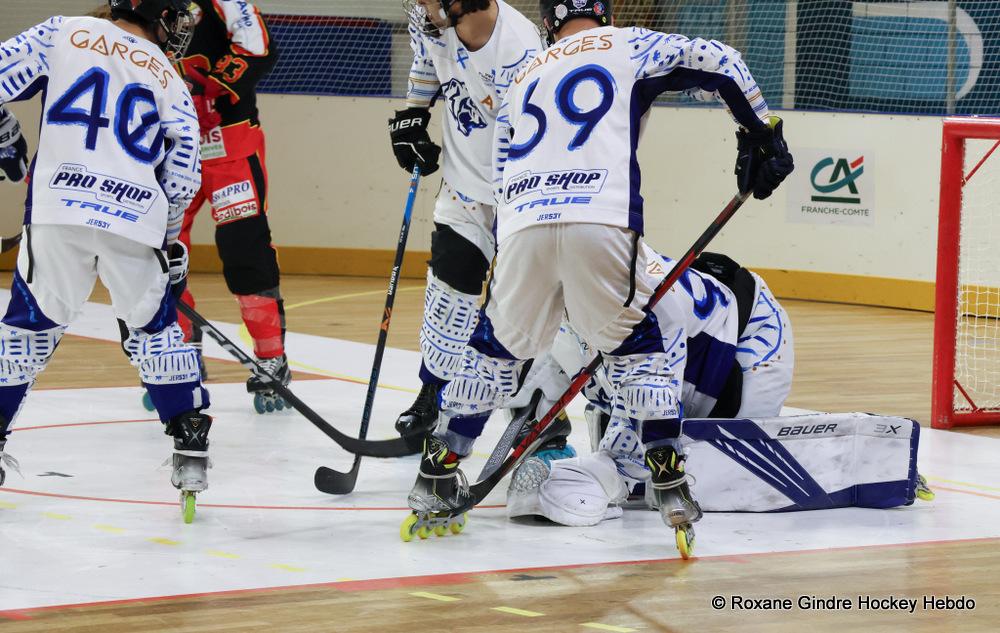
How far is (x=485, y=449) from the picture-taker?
451 cm

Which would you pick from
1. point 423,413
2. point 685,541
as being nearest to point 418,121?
point 423,413

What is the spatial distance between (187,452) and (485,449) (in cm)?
123

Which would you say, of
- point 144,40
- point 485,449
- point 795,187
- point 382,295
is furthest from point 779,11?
point 144,40

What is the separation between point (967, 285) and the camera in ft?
23.6

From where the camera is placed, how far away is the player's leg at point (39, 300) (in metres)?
3.37

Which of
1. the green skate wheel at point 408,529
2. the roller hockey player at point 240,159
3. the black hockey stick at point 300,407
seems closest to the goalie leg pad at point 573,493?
the green skate wheel at point 408,529

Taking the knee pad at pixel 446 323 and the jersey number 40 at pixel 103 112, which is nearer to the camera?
the jersey number 40 at pixel 103 112

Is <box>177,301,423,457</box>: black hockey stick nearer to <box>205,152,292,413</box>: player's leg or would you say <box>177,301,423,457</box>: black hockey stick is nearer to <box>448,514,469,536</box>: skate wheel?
<box>448,514,469,536</box>: skate wheel

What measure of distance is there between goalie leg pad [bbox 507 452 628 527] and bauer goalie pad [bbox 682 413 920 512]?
0.68 ft

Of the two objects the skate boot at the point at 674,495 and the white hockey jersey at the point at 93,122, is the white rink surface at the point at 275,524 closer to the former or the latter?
the skate boot at the point at 674,495

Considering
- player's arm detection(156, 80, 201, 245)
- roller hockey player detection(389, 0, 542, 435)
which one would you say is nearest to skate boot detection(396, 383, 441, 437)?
roller hockey player detection(389, 0, 542, 435)

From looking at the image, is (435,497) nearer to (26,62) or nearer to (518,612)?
(518,612)

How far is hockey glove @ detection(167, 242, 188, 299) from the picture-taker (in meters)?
3.56

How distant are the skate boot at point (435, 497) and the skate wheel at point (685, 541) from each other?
510 millimetres
